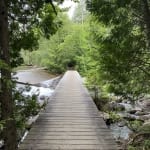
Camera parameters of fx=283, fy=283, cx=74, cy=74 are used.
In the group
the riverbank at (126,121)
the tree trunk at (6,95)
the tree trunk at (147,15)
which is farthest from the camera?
the riverbank at (126,121)

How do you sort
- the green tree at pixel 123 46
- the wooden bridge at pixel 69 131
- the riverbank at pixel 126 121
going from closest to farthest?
the wooden bridge at pixel 69 131 < the green tree at pixel 123 46 < the riverbank at pixel 126 121

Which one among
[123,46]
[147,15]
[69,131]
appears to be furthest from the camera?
[123,46]

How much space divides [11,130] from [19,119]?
100 centimetres

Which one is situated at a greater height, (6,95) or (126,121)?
(6,95)

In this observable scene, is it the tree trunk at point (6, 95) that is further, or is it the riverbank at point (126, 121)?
the riverbank at point (126, 121)

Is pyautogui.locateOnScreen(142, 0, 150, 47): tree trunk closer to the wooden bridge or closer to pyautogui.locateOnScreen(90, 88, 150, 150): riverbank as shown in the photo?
pyautogui.locateOnScreen(90, 88, 150, 150): riverbank

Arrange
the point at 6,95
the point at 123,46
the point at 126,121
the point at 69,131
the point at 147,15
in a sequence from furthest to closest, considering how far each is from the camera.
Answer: the point at 126,121
the point at 123,46
the point at 69,131
the point at 147,15
the point at 6,95

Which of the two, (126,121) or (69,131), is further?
(126,121)

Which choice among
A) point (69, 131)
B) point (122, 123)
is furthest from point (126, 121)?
point (69, 131)

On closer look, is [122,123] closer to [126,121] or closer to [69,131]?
[126,121]

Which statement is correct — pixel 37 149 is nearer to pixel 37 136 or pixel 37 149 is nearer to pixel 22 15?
pixel 37 136

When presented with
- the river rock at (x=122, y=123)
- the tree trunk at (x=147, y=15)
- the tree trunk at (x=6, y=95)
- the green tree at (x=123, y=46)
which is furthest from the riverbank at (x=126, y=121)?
the tree trunk at (x=6, y=95)

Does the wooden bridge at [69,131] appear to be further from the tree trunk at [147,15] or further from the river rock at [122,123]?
the tree trunk at [147,15]

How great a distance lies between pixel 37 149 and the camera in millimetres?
4125
